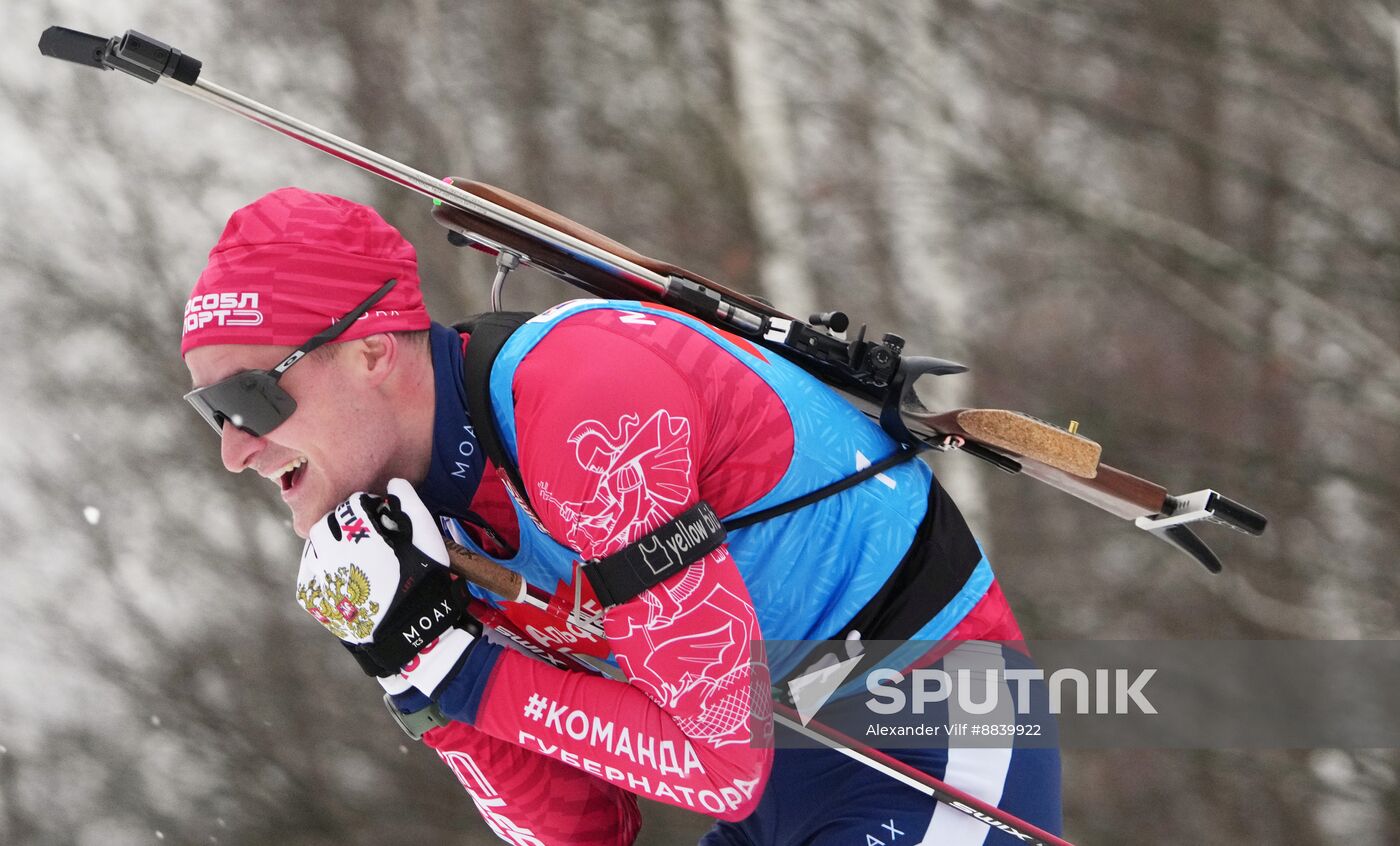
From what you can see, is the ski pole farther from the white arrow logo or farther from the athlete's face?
the athlete's face

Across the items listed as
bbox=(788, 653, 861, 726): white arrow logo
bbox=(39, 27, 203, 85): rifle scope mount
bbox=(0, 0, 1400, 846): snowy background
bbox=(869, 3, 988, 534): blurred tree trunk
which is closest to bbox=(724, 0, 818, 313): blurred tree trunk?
bbox=(0, 0, 1400, 846): snowy background

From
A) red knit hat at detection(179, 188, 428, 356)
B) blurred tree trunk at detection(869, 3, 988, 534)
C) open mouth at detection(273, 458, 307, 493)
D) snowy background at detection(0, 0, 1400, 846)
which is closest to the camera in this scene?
red knit hat at detection(179, 188, 428, 356)

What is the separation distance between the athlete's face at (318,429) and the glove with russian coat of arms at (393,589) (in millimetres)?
48

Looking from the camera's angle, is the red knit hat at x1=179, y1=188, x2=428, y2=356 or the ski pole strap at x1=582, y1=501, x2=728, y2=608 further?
the red knit hat at x1=179, y1=188, x2=428, y2=356

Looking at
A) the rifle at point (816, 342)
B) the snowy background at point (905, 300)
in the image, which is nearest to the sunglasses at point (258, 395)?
the rifle at point (816, 342)

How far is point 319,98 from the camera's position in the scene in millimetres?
3203

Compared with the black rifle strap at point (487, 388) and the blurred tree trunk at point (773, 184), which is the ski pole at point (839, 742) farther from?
the blurred tree trunk at point (773, 184)

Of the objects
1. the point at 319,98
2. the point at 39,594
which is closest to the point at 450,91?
the point at 319,98

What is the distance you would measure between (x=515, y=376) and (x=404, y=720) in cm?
48

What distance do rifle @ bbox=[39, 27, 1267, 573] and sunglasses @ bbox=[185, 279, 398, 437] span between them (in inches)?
9.8

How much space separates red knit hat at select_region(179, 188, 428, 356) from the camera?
1354mm

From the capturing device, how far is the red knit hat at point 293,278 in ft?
4.44

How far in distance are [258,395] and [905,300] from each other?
2261 mm

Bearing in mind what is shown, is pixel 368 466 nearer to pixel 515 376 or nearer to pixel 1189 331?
pixel 515 376
